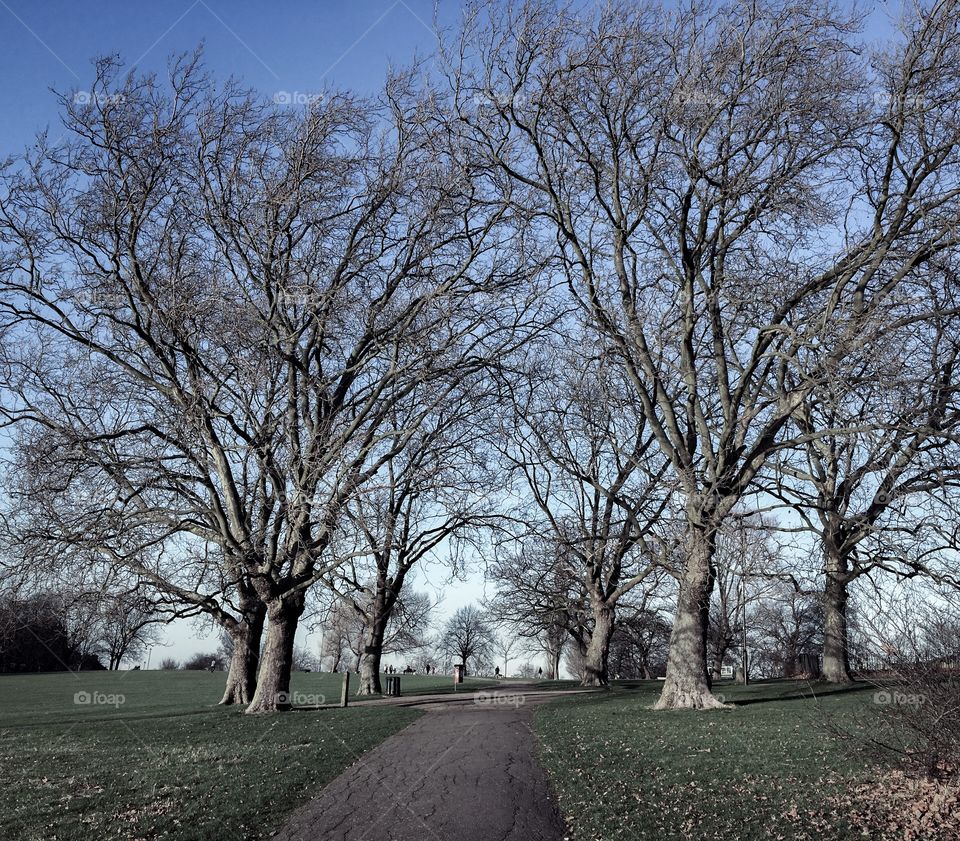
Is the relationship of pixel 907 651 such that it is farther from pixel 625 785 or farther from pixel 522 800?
pixel 522 800

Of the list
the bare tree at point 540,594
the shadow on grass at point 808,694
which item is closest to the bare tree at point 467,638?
the bare tree at point 540,594

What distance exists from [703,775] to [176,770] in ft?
24.9

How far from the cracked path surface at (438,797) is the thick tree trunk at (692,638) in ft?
15.5

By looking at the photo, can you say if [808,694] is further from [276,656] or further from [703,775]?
[276,656]

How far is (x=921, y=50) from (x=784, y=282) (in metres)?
5.28

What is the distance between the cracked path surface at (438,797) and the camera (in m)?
7.96

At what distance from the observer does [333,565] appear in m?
17.2

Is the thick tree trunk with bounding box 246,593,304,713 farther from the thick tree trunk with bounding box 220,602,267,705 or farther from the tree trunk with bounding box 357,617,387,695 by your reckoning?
the tree trunk with bounding box 357,617,387,695

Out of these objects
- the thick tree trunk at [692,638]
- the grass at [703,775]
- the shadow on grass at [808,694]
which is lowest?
the grass at [703,775]

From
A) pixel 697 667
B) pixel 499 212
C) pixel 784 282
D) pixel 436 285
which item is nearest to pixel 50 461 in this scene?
pixel 436 285

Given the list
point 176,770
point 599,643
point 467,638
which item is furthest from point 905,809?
point 467,638

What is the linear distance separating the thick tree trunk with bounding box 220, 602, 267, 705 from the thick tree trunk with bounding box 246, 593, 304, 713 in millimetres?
2645

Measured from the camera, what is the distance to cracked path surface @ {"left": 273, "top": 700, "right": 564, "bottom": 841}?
26.1ft

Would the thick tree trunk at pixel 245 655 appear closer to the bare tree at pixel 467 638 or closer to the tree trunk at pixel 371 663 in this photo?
the tree trunk at pixel 371 663
